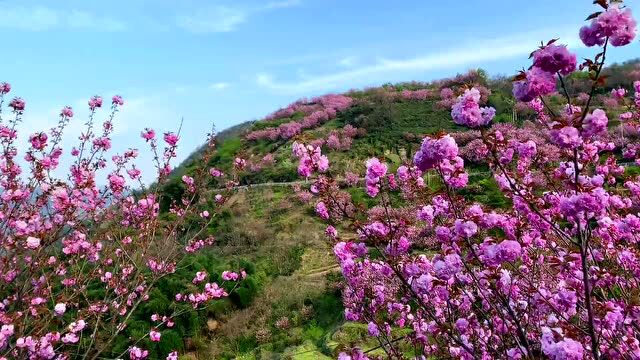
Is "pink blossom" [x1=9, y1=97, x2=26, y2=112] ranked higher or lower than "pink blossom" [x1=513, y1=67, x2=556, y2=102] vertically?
higher

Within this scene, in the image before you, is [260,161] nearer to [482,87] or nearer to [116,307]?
[482,87]

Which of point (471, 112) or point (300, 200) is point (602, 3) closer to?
point (471, 112)

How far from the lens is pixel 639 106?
7.44m

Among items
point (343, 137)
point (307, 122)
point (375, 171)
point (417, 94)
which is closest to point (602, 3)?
point (375, 171)

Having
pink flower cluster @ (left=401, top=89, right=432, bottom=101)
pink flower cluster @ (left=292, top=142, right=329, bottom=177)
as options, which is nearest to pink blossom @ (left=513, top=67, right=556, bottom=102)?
pink flower cluster @ (left=292, top=142, right=329, bottom=177)

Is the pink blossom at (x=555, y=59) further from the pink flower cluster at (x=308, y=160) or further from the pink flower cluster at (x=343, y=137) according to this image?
the pink flower cluster at (x=343, y=137)

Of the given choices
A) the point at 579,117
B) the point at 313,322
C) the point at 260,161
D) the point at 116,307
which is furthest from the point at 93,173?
the point at 260,161

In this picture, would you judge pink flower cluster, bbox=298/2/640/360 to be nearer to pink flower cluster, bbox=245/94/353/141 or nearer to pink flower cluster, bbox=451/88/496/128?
pink flower cluster, bbox=451/88/496/128

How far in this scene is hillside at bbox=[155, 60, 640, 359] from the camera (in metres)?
10.1

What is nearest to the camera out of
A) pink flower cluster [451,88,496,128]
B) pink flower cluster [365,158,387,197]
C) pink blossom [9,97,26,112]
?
pink flower cluster [451,88,496,128]

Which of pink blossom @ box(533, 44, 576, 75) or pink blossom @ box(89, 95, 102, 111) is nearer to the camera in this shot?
pink blossom @ box(533, 44, 576, 75)

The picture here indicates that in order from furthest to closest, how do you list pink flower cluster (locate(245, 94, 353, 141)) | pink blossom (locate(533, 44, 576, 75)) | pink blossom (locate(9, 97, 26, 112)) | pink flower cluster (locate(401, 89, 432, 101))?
pink flower cluster (locate(401, 89, 432, 101)) < pink flower cluster (locate(245, 94, 353, 141)) < pink blossom (locate(9, 97, 26, 112)) < pink blossom (locate(533, 44, 576, 75))

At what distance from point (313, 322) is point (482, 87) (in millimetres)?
17817

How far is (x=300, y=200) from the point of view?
17781 millimetres
